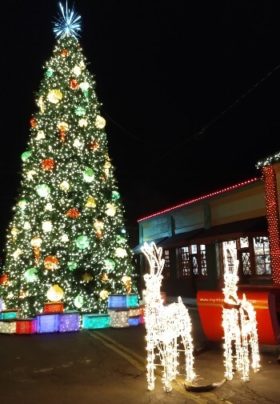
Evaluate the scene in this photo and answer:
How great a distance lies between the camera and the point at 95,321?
45.9 ft

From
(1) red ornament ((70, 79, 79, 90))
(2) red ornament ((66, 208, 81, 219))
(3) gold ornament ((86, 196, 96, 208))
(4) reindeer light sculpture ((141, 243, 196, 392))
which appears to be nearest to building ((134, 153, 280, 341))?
(3) gold ornament ((86, 196, 96, 208))

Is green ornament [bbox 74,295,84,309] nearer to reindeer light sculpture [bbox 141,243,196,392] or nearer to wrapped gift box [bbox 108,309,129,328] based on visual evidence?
wrapped gift box [bbox 108,309,129,328]

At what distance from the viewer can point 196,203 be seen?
78.6 ft

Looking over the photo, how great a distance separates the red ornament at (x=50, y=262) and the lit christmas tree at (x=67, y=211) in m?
0.03

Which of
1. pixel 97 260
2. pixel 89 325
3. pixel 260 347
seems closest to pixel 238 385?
pixel 260 347

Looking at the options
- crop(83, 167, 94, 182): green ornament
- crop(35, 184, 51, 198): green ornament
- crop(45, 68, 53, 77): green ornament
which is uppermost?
crop(45, 68, 53, 77): green ornament

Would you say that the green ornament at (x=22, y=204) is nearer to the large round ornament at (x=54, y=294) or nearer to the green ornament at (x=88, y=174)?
the green ornament at (x=88, y=174)

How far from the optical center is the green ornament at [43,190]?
15117 millimetres

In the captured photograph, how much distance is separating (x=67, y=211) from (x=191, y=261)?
35.6 feet

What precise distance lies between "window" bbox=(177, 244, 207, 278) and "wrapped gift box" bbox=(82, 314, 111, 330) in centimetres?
984

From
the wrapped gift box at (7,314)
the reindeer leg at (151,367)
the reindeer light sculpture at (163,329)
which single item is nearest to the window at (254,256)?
the wrapped gift box at (7,314)

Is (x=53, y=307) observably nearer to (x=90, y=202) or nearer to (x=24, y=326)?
(x=24, y=326)

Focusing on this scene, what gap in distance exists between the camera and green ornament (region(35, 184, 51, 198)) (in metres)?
15.1

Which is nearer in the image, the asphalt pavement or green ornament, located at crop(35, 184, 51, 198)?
the asphalt pavement
